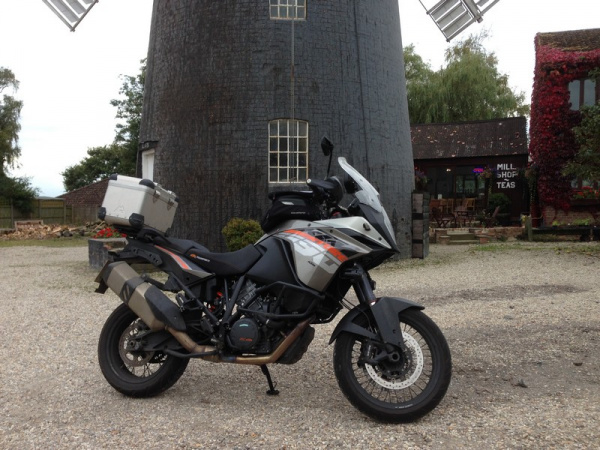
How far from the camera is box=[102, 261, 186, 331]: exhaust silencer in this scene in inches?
154

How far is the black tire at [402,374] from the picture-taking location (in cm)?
351

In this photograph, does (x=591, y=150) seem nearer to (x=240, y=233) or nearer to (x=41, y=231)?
(x=240, y=233)

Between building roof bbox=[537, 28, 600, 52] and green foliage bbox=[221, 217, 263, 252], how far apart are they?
13.0 meters

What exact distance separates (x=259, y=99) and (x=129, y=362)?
7768mm

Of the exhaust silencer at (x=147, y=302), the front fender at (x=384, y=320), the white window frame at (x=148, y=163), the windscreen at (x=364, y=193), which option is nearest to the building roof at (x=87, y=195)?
the white window frame at (x=148, y=163)

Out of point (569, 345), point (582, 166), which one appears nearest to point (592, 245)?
point (582, 166)

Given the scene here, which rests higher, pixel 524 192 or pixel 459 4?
pixel 459 4

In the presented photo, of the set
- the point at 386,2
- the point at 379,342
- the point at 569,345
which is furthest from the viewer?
the point at 386,2

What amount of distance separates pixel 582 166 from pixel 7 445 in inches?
536

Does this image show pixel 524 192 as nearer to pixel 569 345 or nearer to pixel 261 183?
pixel 261 183

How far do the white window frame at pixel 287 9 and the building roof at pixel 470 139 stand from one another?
13625 mm

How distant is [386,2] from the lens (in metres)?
12.3

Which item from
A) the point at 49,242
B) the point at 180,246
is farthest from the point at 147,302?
the point at 49,242

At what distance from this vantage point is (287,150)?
447 inches
